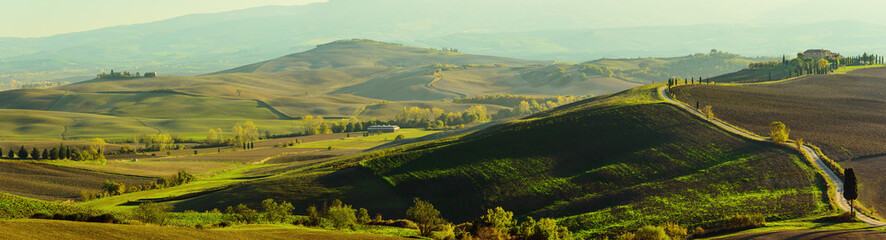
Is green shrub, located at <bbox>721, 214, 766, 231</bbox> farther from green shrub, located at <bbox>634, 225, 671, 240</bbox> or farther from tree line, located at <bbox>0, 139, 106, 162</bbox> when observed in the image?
tree line, located at <bbox>0, 139, 106, 162</bbox>

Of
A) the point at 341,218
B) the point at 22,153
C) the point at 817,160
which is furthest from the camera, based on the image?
the point at 22,153

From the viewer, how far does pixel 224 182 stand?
119250 mm

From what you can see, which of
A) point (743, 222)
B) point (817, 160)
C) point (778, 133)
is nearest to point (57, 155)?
point (778, 133)

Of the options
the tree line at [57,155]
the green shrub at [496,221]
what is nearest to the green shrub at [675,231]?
the green shrub at [496,221]

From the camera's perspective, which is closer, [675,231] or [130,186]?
[675,231]

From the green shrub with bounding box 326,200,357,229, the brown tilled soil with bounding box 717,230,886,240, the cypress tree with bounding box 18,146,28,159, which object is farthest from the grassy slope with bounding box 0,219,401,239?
the cypress tree with bounding box 18,146,28,159

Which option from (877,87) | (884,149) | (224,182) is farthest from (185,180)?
(877,87)

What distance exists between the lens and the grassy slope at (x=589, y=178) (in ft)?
251

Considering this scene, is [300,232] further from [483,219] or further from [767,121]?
[767,121]

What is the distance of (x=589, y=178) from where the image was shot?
295ft

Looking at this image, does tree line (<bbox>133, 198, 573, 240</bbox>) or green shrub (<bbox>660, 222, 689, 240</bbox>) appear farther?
green shrub (<bbox>660, 222, 689, 240</bbox>)

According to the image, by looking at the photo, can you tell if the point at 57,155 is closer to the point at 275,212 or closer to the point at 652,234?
the point at 275,212

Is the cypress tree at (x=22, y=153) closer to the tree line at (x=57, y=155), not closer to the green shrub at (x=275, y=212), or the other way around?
the tree line at (x=57, y=155)

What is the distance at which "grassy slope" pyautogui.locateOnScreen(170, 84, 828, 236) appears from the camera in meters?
76.6
